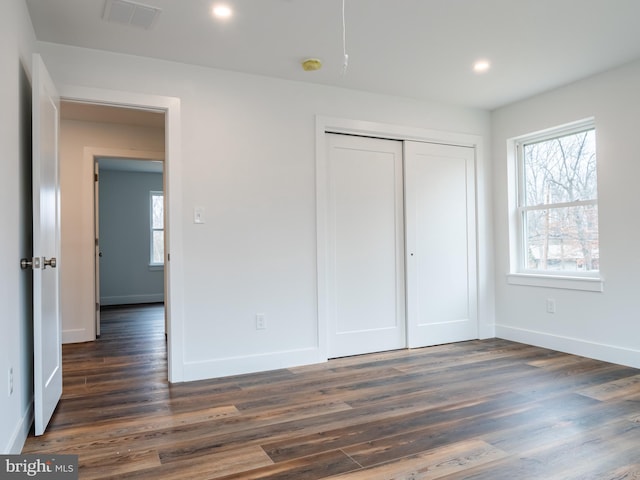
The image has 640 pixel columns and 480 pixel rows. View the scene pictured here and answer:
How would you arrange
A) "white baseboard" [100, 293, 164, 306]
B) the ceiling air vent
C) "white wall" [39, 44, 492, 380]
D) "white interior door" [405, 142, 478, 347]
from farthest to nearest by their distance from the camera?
1. "white baseboard" [100, 293, 164, 306]
2. "white interior door" [405, 142, 478, 347]
3. "white wall" [39, 44, 492, 380]
4. the ceiling air vent

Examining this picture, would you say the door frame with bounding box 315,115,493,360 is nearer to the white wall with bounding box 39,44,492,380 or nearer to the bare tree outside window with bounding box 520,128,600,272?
the white wall with bounding box 39,44,492,380

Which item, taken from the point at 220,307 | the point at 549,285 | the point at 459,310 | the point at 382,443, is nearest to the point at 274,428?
the point at 382,443

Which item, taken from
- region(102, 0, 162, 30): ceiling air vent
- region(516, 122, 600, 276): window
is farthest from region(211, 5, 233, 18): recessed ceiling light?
region(516, 122, 600, 276): window

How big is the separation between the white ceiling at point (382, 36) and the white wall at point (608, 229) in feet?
0.76

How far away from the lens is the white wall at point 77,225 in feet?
15.7

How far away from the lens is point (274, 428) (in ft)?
7.81

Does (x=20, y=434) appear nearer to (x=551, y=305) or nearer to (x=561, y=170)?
(x=551, y=305)

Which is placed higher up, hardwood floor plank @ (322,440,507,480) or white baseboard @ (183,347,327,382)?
white baseboard @ (183,347,327,382)

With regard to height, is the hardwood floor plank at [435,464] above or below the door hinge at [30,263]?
below

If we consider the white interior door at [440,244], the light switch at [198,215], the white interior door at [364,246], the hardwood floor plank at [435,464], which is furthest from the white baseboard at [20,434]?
the white interior door at [440,244]

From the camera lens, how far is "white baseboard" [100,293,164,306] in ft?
25.6

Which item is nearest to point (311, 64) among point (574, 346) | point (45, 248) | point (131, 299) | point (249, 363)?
point (45, 248)

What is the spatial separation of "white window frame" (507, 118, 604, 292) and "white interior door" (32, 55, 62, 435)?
3999 mm

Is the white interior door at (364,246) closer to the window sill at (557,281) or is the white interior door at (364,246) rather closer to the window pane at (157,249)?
the window sill at (557,281)
